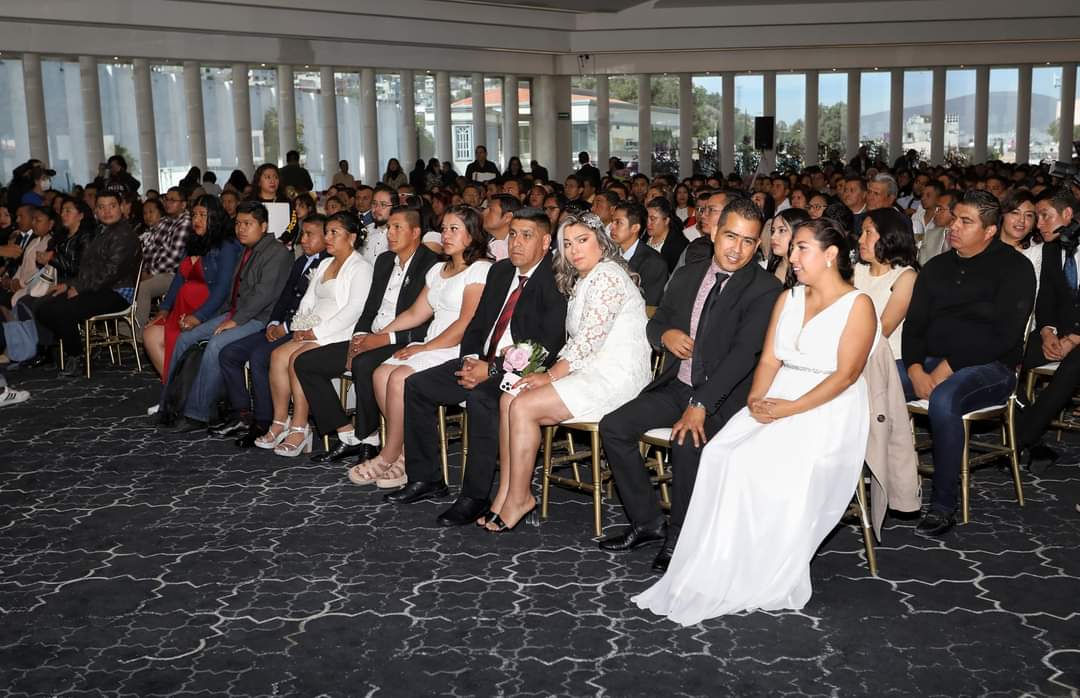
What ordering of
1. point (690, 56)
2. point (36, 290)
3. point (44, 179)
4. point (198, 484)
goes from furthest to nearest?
point (690, 56) → point (44, 179) → point (36, 290) → point (198, 484)

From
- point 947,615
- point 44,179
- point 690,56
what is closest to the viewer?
point 947,615

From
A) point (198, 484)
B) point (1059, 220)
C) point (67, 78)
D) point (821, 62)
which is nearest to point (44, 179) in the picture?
point (67, 78)

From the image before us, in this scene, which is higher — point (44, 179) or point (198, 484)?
point (44, 179)

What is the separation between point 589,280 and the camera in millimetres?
4961

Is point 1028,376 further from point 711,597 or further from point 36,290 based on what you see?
point 36,290

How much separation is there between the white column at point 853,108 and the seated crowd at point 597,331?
17.2 meters

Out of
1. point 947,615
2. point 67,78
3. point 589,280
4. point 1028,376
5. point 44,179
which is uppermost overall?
point 67,78

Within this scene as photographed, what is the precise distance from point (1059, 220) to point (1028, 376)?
2.74 ft

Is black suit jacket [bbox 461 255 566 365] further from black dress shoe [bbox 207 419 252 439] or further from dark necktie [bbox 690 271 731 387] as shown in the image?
black dress shoe [bbox 207 419 252 439]

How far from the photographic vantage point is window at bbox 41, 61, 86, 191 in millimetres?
16594

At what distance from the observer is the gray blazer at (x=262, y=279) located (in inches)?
281

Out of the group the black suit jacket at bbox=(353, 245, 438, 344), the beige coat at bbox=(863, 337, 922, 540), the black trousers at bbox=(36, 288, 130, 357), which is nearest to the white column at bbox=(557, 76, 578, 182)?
the black trousers at bbox=(36, 288, 130, 357)

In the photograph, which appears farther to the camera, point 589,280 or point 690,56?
point 690,56

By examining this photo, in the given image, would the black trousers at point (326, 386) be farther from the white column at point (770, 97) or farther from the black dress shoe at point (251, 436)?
the white column at point (770, 97)
